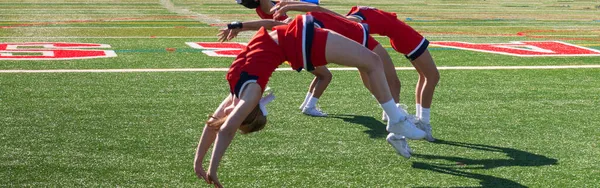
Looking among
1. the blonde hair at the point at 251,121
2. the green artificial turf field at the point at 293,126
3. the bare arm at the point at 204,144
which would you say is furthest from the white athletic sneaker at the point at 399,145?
the bare arm at the point at 204,144

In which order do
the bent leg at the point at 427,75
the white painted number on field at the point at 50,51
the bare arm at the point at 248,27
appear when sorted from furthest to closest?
the white painted number on field at the point at 50,51 < the bent leg at the point at 427,75 < the bare arm at the point at 248,27

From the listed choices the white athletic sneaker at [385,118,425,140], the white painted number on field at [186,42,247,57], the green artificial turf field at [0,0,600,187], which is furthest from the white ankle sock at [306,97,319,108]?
the white painted number on field at [186,42,247,57]

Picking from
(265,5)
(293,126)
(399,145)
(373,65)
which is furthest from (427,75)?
(265,5)

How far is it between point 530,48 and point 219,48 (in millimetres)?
4948

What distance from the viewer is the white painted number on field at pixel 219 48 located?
Result: 12688 mm

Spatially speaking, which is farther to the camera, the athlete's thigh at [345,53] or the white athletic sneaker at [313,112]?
the white athletic sneaker at [313,112]

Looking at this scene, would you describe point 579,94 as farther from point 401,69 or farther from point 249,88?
point 249,88

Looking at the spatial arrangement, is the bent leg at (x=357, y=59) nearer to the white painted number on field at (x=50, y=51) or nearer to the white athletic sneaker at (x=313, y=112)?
the white athletic sneaker at (x=313, y=112)

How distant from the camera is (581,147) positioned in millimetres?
6676

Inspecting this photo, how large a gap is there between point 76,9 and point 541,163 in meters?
21.0

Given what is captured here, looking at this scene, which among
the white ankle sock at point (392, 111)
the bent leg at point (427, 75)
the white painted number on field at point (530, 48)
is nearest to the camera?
the white ankle sock at point (392, 111)

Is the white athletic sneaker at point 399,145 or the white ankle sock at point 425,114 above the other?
the white athletic sneaker at point 399,145

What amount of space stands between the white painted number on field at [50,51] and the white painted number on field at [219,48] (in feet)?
4.54

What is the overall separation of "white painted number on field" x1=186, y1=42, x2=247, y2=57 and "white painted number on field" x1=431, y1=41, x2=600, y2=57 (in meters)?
3.36
